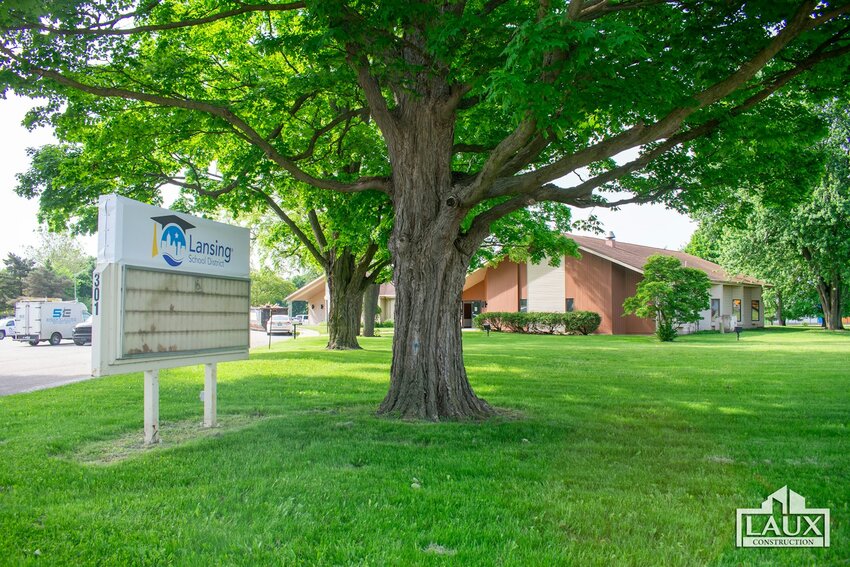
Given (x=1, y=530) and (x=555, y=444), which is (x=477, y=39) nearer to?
(x=555, y=444)

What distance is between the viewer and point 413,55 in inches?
361

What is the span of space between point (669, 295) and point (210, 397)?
26.0 metres

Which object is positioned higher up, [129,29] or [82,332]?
[129,29]

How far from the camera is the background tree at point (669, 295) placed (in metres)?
30.0

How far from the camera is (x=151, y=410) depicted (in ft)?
24.6

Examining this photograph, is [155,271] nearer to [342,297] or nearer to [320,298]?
[342,297]

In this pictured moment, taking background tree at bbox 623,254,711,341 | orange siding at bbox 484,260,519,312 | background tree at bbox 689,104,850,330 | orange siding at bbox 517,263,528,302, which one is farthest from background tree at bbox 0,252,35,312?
background tree at bbox 689,104,850,330

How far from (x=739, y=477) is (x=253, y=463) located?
4650 mm

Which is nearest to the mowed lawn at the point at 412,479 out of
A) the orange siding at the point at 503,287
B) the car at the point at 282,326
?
the orange siding at the point at 503,287

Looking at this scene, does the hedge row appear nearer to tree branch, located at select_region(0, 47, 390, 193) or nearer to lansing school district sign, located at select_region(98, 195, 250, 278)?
tree branch, located at select_region(0, 47, 390, 193)

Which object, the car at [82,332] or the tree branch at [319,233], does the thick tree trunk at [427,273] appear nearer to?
the tree branch at [319,233]

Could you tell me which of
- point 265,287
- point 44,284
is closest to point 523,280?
point 265,287

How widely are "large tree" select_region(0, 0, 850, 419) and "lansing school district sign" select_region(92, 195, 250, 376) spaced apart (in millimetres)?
2152

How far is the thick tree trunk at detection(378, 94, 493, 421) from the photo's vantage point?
9.09 metres
